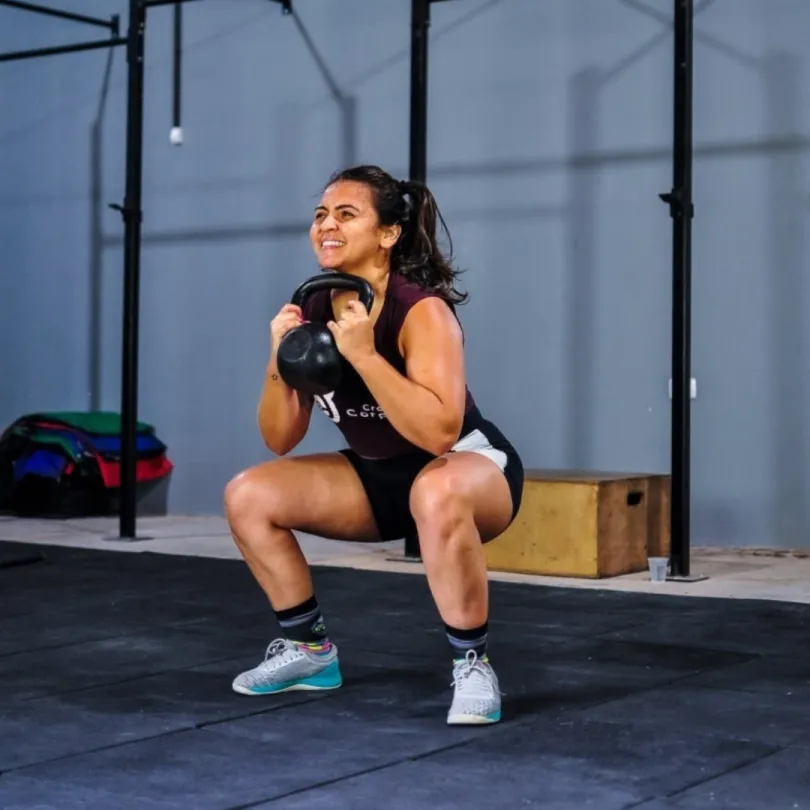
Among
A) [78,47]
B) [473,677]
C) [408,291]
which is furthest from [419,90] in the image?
[473,677]

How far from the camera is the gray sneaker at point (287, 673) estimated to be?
2621mm

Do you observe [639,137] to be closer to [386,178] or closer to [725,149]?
[725,149]

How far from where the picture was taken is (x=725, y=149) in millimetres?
5270

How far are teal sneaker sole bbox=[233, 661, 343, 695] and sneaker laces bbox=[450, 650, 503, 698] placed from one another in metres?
0.34

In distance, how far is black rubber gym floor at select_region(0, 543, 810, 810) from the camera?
2.01 m

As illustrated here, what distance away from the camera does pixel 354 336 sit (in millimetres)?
2316

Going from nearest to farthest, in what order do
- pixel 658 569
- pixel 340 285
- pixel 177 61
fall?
pixel 340 285, pixel 658 569, pixel 177 61

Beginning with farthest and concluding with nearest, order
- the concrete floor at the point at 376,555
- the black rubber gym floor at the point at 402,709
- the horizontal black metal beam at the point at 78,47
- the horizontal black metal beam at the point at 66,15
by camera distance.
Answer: the horizontal black metal beam at the point at 66,15 → the horizontal black metal beam at the point at 78,47 → the concrete floor at the point at 376,555 → the black rubber gym floor at the point at 402,709

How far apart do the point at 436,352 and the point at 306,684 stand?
0.70 meters

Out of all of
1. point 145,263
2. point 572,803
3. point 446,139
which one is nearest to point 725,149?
point 446,139

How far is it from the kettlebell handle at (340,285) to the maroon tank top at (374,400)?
0.22 ft

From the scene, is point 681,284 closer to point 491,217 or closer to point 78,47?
point 491,217

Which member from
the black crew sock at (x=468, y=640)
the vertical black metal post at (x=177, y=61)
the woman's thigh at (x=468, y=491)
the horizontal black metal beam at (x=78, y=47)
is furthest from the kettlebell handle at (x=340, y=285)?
the vertical black metal post at (x=177, y=61)

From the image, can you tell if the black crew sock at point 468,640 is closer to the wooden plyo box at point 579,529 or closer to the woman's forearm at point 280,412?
the woman's forearm at point 280,412
